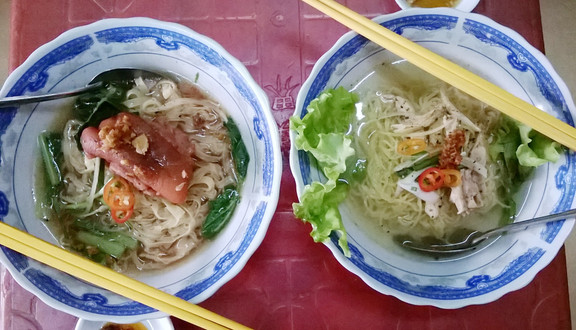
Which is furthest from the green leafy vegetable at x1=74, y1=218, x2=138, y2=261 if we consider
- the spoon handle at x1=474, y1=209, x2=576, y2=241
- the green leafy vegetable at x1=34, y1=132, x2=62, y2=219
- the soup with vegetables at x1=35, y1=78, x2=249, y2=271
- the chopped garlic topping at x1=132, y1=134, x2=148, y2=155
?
the spoon handle at x1=474, y1=209, x2=576, y2=241

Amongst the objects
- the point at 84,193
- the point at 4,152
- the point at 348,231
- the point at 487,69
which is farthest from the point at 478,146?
the point at 4,152

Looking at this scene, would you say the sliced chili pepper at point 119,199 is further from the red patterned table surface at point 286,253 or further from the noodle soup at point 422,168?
the noodle soup at point 422,168

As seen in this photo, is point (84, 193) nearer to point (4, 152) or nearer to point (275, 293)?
point (4, 152)

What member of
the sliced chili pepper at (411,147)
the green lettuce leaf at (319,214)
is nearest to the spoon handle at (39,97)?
the green lettuce leaf at (319,214)

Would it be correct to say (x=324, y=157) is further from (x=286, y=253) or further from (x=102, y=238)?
(x=102, y=238)

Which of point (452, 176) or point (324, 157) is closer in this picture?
point (324, 157)

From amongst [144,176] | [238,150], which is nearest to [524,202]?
[238,150]
